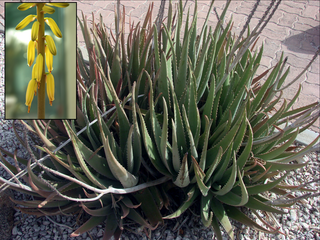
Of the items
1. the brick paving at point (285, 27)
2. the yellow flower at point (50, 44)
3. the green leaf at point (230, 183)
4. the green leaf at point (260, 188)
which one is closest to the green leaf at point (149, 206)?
the green leaf at point (230, 183)

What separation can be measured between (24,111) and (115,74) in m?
0.49

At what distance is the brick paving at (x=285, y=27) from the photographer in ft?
9.27

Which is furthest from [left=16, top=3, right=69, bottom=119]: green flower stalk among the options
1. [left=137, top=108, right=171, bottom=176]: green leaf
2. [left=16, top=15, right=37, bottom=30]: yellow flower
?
[left=137, top=108, right=171, bottom=176]: green leaf

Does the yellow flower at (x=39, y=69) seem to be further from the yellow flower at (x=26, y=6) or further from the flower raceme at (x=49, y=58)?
the yellow flower at (x=26, y=6)

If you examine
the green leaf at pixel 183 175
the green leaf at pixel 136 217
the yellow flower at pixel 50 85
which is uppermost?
the yellow flower at pixel 50 85

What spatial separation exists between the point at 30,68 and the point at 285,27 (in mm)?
3411

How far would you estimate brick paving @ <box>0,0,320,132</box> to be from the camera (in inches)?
111

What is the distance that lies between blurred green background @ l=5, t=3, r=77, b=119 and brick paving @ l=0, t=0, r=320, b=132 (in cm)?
177

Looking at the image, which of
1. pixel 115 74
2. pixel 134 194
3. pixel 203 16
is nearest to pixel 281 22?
pixel 203 16

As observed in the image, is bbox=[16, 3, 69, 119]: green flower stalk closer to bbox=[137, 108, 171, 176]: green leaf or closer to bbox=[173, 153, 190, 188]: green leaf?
bbox=[137, 108, 171, 176]: green leaf

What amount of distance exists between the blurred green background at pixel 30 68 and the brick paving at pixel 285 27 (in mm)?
1774

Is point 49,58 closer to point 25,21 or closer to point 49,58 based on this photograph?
point 49,58

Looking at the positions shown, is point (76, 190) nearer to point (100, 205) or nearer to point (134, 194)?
point (100, 205)

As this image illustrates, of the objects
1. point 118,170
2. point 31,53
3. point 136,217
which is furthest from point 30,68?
point 136,217
